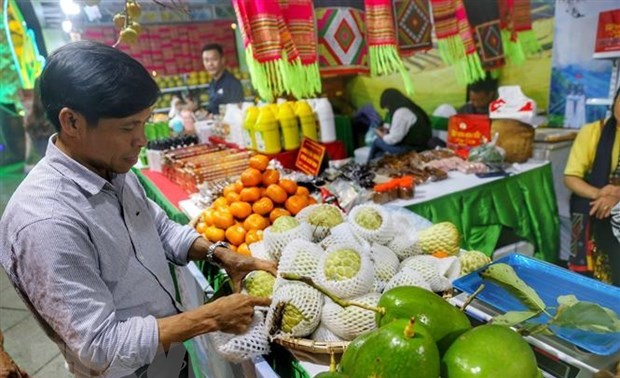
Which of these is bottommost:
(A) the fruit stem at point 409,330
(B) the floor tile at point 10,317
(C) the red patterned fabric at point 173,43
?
(B) the floor tile at point 10,317

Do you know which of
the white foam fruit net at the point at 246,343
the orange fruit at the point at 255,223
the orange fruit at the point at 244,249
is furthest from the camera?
the orange fruit at the point at 255,223

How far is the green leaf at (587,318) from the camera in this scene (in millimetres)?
775

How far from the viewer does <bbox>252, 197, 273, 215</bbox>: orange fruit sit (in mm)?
1951

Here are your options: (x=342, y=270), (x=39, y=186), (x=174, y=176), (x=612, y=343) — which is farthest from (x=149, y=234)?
(x=174, y=176)

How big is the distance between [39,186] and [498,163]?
2861 millimetres

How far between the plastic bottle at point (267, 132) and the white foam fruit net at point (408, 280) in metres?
1.79

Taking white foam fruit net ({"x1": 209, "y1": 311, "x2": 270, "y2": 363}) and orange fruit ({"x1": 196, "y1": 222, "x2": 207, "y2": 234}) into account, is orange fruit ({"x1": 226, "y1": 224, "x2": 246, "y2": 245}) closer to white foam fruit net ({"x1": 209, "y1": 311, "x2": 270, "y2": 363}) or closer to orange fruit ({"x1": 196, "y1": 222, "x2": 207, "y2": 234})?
orange fruit ({"x1": 196, "y1": 222, "x2": 207, "y2": 234})

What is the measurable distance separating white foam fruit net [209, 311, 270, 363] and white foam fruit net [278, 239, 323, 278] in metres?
0.20

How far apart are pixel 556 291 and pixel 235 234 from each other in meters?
1.29

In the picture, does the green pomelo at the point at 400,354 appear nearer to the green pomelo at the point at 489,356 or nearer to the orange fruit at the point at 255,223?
the green pomelo at the point at 489,356

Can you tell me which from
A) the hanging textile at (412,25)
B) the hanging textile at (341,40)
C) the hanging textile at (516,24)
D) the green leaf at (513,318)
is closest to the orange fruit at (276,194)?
the hanging textile at (341,40)

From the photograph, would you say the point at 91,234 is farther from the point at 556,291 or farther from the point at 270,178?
the point at 556,291

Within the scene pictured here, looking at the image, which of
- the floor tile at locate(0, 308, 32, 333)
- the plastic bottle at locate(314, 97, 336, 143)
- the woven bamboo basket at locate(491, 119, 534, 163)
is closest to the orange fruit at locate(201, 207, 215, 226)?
the plastic bottle at locate(314, 97, 336, 143)

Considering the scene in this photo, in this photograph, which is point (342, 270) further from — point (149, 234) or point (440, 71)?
point (440, 71)
